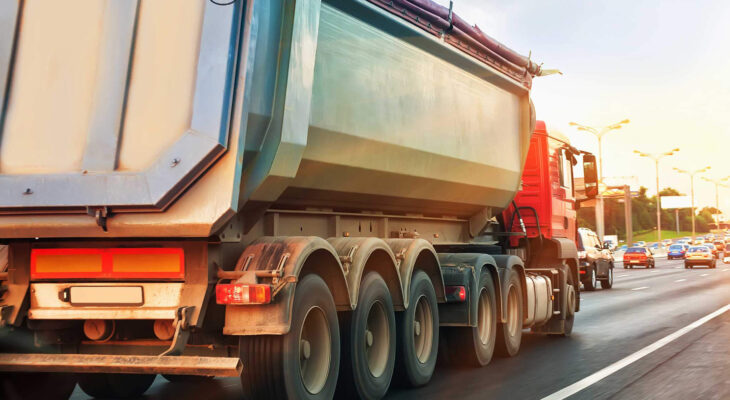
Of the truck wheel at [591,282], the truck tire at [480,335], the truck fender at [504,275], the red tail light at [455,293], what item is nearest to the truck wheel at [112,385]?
the red tail light at [455,293]

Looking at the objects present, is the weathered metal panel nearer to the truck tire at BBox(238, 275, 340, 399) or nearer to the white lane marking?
the truck tire at BBox(238, 275, 340, 399)

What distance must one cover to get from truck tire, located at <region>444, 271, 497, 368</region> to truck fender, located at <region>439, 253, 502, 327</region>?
102 mm

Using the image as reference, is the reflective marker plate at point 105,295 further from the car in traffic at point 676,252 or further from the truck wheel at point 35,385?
the car in traffic at point 676,252

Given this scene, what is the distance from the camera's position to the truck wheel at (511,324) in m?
10.7

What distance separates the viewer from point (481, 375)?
9.40 metres

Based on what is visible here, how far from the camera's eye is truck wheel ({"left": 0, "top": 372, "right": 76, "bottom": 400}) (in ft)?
21.9

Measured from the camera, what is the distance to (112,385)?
8133 millimetres

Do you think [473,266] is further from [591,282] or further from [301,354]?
[591,282]

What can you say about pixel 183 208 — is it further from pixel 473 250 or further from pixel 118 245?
pixel 473 250

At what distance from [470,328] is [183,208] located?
4.67 m

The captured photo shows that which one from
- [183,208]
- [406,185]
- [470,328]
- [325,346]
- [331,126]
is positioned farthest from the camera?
[470,328]

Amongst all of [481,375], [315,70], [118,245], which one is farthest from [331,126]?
[481,375]

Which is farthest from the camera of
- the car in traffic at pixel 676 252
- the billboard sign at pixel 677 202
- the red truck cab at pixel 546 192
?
the billboard sign at pixel 677 202

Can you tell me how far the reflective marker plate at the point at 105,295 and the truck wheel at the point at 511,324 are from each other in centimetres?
560
